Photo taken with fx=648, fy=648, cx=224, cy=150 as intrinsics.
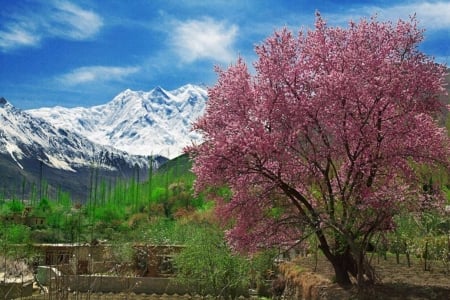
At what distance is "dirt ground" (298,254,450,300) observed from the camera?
1162 centimetres

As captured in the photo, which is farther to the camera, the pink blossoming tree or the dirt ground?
the pink blossoming tree

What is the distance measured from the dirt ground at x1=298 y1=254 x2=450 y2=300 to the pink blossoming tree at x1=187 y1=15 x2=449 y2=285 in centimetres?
52

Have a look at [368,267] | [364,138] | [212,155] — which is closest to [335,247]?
[368,267]

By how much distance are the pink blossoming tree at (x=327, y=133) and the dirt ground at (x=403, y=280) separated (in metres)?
0.52

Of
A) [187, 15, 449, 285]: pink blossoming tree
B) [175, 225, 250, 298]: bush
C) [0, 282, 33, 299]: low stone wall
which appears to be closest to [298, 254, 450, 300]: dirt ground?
[187, 15, 449, 285]: pink blossoming tree

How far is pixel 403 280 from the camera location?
45.1 feet

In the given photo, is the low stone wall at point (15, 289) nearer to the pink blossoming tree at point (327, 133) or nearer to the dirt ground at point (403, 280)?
the pink blossoming tree at point (327, 133)

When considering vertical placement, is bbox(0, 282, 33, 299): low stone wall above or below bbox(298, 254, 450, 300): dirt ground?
below

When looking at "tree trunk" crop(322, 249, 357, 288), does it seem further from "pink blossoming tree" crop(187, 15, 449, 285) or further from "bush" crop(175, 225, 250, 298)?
"bush" crop(175, 225, 250, 298)

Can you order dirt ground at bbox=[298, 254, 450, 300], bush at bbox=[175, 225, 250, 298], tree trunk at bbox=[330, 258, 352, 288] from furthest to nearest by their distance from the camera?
bush at bbox=[175, 225, 250, 298] → tree trunk at bbox=[330, 258, 352, 288] → dirt ground at bbox=[298, 254, 450, 300]

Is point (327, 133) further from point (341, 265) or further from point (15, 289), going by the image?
point (15, 289)

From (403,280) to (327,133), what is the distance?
12.1 feet

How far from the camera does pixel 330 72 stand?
514 inches

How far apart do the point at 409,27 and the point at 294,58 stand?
2.42 metres
